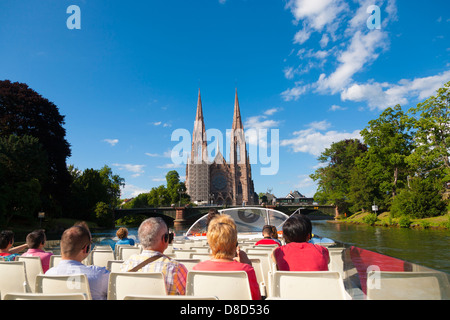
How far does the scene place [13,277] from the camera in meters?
3.12

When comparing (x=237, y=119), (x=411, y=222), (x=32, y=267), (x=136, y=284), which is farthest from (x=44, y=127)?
(x=237, y=119)

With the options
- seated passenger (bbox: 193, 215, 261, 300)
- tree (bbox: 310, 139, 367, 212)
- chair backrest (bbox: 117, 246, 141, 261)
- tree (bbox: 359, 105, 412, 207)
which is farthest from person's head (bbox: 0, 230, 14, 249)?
tree (bbox: 310, 139, 367, 212)

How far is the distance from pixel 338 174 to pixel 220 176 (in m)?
A: 52.1

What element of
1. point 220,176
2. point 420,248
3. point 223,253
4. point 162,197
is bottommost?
point 420,248

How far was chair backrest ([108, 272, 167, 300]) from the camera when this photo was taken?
2227mm

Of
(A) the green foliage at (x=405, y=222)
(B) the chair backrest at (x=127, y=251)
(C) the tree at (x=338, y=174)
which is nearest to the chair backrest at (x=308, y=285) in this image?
(B) the chair backrest at (x=127, y=251)

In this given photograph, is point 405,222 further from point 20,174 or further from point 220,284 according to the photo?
point 20,174

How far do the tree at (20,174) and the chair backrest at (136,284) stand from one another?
28292mm

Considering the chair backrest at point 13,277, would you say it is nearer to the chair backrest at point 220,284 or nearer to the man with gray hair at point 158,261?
the man with gray hair at point 158,261

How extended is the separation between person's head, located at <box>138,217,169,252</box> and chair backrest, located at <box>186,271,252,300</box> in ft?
2.26

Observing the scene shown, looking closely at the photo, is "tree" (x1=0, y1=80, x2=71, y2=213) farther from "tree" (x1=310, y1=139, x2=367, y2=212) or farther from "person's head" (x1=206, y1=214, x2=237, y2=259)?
"tree" (x1=310, y1=139, x2=367, y2=212)
